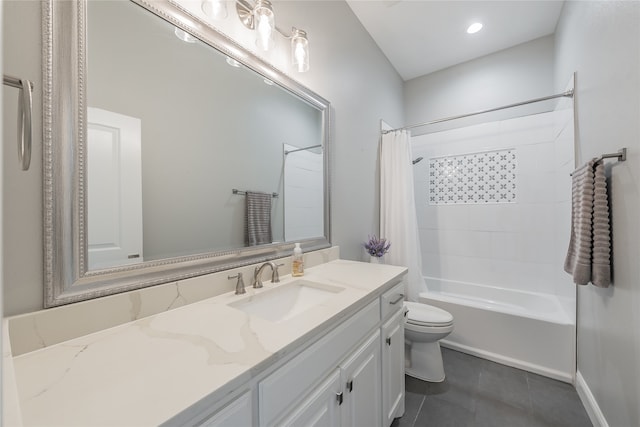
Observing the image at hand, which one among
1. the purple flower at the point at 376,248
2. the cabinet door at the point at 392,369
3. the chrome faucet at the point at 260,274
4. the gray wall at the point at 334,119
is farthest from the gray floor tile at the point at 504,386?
the chrome faucet at the point at 260,274

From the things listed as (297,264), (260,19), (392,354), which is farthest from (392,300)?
(260,19)

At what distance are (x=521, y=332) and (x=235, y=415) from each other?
2235 millimetres

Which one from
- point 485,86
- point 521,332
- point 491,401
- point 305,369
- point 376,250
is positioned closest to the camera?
point 305,369

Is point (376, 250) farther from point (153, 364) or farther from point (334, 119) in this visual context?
point (153, 364)

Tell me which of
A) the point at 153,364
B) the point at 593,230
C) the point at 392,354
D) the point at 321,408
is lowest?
the point at 392,354

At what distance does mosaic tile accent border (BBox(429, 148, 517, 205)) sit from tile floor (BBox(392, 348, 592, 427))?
5.09 feet

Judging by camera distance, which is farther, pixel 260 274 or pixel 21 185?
pixel 260 274

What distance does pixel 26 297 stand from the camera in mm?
672

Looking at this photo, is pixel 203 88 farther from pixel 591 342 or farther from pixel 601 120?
pixel 591 342

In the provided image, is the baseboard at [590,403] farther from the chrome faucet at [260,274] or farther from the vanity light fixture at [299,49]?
the vanity light fixture at [299,49]

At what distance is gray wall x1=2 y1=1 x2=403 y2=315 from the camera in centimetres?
66

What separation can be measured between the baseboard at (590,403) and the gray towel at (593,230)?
2.42 feet

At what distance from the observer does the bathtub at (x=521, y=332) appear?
184cm

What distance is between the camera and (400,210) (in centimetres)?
235
